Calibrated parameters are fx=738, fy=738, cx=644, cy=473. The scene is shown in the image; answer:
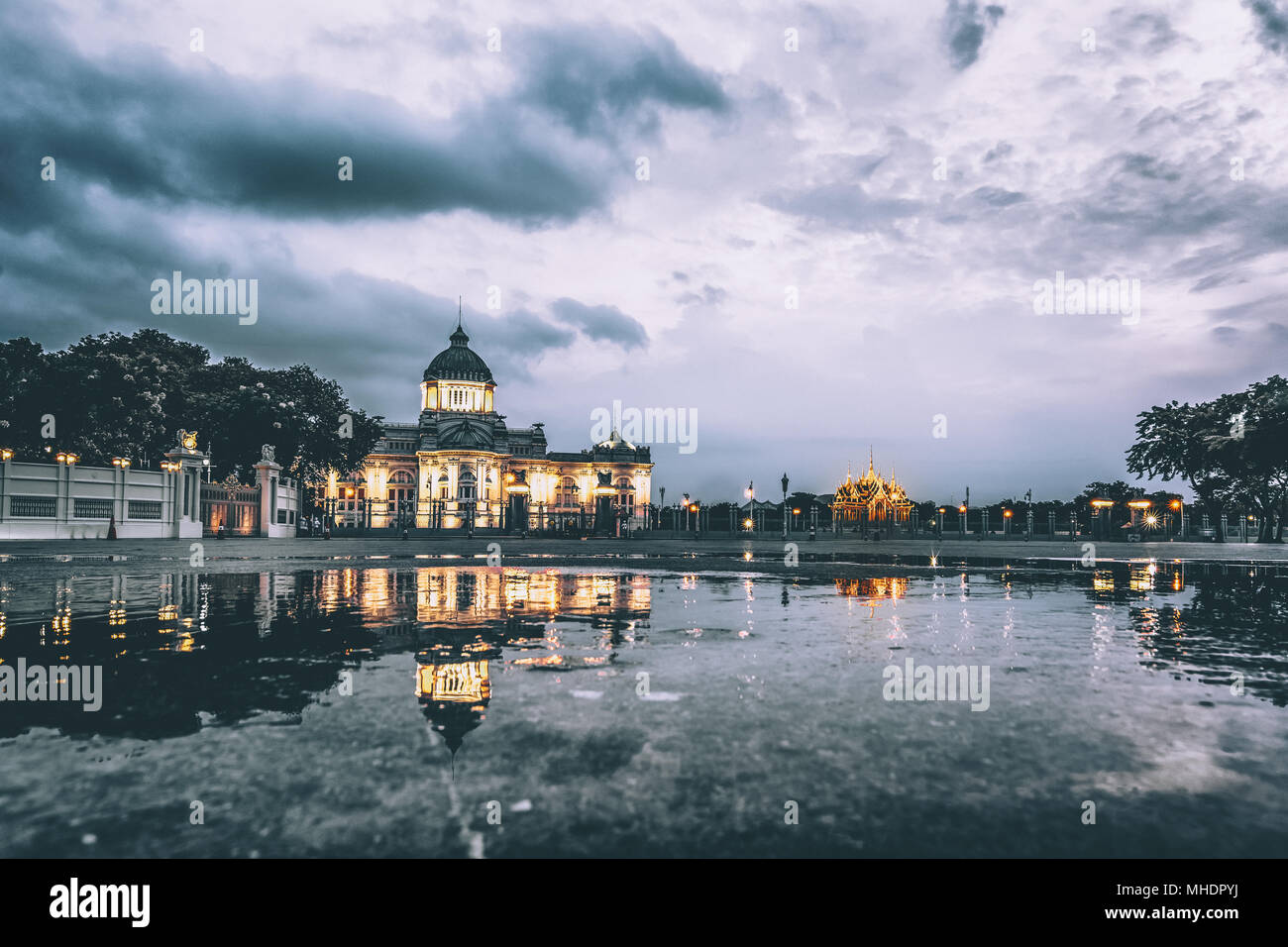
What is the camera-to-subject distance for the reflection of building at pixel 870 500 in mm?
50906

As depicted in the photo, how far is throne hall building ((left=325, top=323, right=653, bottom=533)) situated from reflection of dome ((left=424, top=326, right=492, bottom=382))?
0.16 metres

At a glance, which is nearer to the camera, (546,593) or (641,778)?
(641,778)

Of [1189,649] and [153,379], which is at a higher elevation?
[153,379]

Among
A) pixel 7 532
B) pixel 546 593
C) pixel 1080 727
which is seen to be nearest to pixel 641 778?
pixel 1080 727

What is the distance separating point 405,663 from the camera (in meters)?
5.57

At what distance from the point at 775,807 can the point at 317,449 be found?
5528cm

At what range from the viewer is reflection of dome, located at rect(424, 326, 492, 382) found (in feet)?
380

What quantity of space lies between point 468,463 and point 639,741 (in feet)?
324

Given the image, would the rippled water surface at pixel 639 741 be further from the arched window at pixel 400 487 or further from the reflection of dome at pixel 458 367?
the reflection of dome at pixel 458 367

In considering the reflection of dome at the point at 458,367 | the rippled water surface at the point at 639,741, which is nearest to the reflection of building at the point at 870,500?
the rippled water surface at the point at 639,741

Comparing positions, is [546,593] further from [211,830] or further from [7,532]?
[7,532]

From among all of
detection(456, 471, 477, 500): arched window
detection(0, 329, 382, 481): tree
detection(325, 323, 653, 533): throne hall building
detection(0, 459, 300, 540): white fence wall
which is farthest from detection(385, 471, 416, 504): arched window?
detection(0, 459, 300, 540): white fence wall

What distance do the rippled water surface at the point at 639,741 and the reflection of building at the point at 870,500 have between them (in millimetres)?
44160

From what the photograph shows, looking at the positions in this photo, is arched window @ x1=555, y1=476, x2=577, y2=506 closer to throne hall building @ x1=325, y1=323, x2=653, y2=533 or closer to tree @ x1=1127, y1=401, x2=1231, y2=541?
throne hall building @ x1=325, y1=323, x2=653, y2=533
